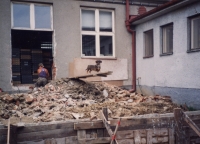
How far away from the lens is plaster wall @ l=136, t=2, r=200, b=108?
7564 mm

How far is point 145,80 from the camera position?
10.3m

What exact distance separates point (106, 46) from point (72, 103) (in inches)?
183

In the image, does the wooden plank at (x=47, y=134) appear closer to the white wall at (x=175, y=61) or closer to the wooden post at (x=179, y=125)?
the wooden post at (x=179, y=125)

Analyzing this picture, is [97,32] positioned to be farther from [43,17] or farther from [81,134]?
[81,134]

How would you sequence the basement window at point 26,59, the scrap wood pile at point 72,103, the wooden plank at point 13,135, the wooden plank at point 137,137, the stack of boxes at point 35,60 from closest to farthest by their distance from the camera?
the wooden plank at point 13,135, the wooden plank at point 137,137, the scrap wood pile at point 72,103, the basement window at point 26,59, the stack of boxes at point 35,60

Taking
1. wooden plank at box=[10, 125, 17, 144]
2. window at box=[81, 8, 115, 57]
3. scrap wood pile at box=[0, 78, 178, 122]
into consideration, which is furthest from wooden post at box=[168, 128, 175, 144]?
window at box=[81, 8, 115, 57]

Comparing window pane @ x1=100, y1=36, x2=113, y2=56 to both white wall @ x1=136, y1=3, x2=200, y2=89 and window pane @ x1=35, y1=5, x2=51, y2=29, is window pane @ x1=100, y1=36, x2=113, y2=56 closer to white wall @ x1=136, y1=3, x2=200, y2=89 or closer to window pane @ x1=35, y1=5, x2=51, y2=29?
white wall @ x1=136, y1=3, x2=200, y2=89

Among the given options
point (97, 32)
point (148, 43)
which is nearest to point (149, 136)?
point (148, 43)

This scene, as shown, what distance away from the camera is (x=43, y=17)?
9633mm

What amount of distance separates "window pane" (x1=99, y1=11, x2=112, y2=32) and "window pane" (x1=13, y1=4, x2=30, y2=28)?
3427mm

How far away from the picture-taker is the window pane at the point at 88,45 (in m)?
10.4

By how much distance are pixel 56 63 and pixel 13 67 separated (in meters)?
1.90

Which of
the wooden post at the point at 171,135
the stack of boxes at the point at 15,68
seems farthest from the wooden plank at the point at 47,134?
the stack of boxes at the point at 15,68

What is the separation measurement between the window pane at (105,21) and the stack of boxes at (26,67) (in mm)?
3863
